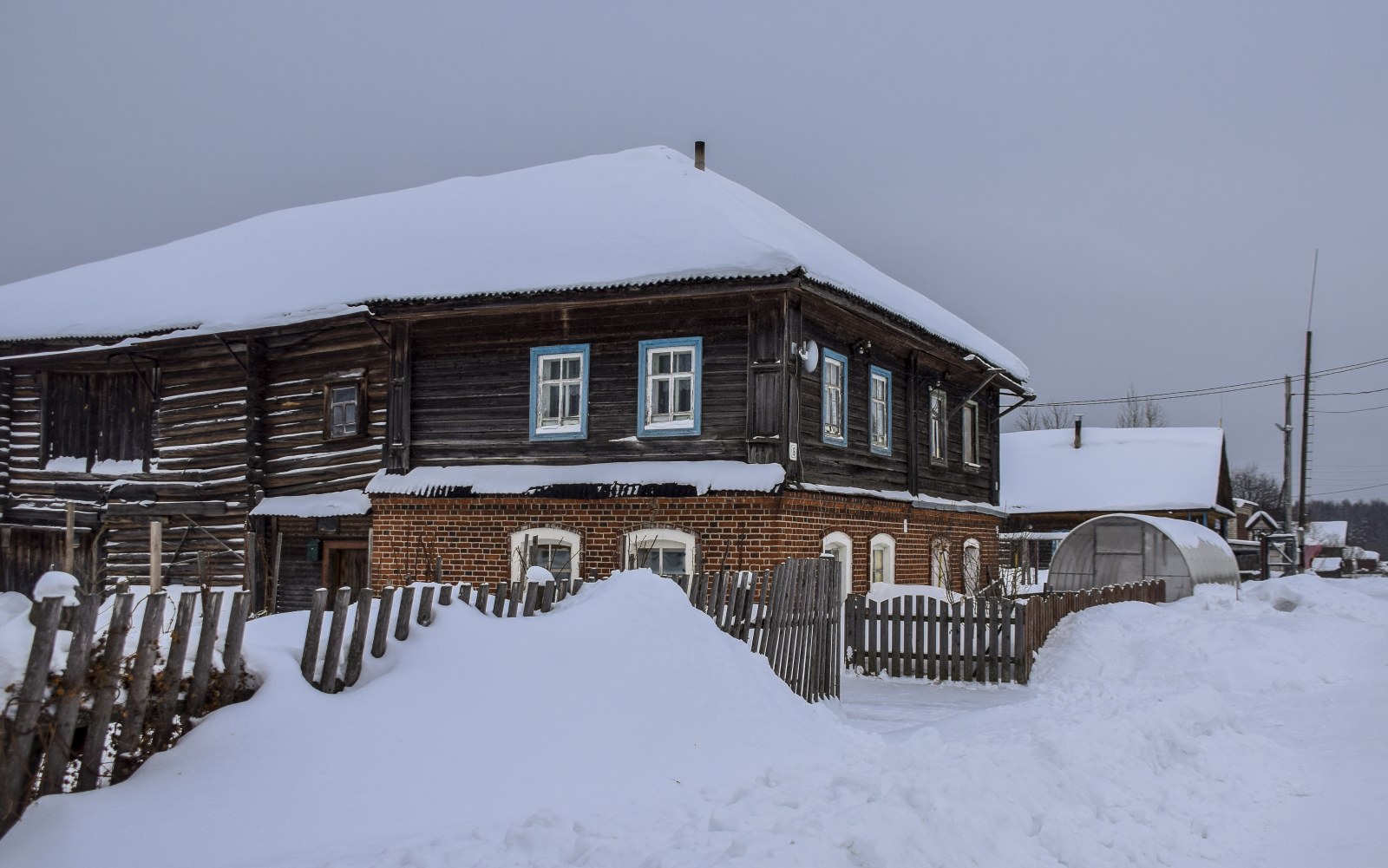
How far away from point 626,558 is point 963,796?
10.6 m

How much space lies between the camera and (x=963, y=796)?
6.30 meters

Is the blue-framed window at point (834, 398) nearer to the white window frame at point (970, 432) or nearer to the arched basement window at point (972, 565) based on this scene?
the white window frame at point (970, 432)

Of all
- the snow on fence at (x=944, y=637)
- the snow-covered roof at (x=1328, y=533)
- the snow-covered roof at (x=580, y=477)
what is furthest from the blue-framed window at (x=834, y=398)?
the snow-covered roof at (x=1328, y=533)

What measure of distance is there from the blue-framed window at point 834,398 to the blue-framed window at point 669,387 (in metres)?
2.05

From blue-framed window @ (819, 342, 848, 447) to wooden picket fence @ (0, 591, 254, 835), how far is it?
12627mm

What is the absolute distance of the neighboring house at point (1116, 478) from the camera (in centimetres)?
4344

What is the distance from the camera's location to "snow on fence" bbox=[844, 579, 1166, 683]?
14461 mm

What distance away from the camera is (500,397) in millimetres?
17906

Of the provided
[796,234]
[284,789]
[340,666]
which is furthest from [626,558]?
[284,789]

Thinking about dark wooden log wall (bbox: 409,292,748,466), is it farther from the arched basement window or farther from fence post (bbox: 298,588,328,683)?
fence post (bbox: 298,588,328,683)

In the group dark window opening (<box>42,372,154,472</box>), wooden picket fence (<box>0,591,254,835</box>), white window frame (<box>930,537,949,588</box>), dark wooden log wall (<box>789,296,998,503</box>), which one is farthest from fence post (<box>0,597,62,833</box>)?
white window frame (<box>930,537,949,588</box>)

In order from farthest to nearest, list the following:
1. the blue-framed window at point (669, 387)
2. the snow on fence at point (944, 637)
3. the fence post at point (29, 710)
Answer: the blue-framed window at point (669, 387) → the snow on fence at point (944, 637) → the fence post at point (29, 710)

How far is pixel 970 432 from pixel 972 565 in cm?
287

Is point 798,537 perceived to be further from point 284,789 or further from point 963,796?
point 284,789
